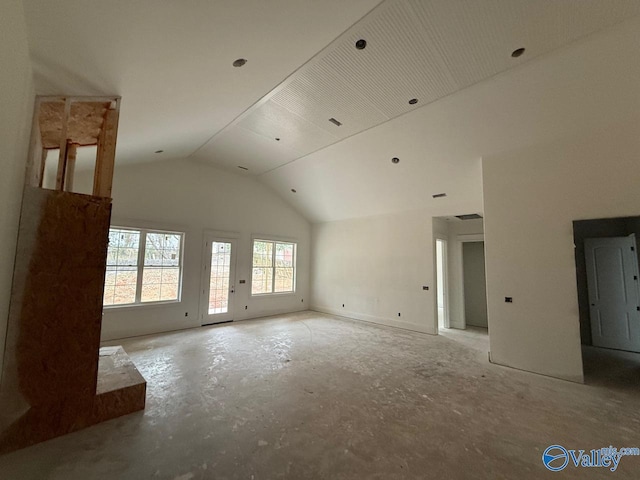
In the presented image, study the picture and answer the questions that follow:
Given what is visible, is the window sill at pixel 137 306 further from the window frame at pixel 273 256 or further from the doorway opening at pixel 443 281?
the doorway opening at pixel 443 281

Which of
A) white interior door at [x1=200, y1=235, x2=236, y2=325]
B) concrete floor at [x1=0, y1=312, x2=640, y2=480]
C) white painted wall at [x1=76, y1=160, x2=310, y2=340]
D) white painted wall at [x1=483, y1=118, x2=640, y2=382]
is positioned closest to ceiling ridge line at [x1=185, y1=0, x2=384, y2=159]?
white painted wall at [x1=76, y1=160, x2=310, y2=340]

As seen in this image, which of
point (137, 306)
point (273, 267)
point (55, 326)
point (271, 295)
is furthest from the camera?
point (273, 267)

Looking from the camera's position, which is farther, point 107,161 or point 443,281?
point 443,281

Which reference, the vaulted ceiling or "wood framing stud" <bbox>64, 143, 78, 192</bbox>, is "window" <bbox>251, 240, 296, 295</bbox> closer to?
the vaulted ceiling

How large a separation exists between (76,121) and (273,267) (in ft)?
16.9

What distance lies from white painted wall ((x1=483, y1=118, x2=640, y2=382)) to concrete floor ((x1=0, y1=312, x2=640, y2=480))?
0.43m

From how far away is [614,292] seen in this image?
14.9 feet

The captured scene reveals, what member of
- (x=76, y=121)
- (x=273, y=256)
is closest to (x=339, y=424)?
(x=76, y=121)

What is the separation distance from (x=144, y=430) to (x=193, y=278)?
12.7 ft

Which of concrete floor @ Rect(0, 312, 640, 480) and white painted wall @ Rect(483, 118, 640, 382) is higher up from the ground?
white painted wall @ Rect(483, 118, 640, 382)

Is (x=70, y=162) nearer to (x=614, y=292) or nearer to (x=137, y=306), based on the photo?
(x=137, y=306)

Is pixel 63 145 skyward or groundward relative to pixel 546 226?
skyward

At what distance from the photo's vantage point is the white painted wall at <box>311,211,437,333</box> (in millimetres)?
5781

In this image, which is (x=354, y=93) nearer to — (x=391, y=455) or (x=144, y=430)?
(x=391, y=455)
